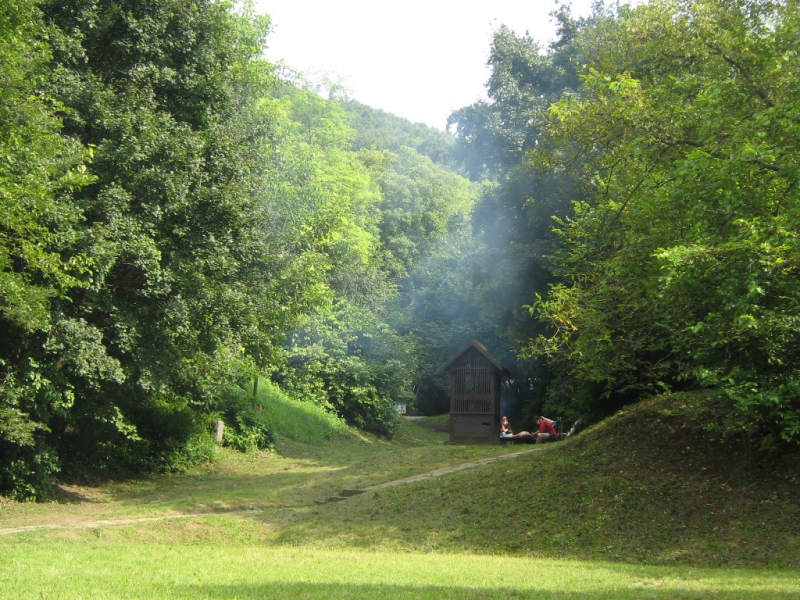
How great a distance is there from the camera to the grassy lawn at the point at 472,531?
29.3ft

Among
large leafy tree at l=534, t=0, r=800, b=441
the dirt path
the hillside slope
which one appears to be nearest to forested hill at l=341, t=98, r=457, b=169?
the dirt path

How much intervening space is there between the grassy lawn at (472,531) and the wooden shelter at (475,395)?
7537mm

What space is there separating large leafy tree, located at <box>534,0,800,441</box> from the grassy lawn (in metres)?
1.47

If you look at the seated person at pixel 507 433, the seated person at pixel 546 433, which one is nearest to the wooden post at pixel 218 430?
the seated person at pixel 507 433

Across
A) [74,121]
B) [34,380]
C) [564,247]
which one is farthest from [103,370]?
[564,247]

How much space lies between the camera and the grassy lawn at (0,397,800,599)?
8.93m

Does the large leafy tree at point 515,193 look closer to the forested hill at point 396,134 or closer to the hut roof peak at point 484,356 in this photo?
the hut roof peak at point 484,356

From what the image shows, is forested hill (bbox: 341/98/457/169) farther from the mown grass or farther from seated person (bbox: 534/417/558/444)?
the mown grass

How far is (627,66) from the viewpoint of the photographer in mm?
13273

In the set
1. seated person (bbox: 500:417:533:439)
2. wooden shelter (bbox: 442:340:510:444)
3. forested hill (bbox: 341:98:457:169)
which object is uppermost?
forested hill (bbox: 341:98:457:169)

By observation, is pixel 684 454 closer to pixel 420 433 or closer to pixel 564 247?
pixel 564 247

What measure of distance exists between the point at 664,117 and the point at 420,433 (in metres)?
29.9

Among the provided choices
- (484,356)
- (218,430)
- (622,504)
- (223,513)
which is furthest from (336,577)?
(484,356)

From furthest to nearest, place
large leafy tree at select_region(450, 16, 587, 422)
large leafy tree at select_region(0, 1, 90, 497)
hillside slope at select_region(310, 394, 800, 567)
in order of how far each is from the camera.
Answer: large leafy tree at select_region(450, 16, 587, 422) → large leafy tree at select_region(0, 1, 90, 497) → hillside slope at select_region(310, 394, 800, 567)
